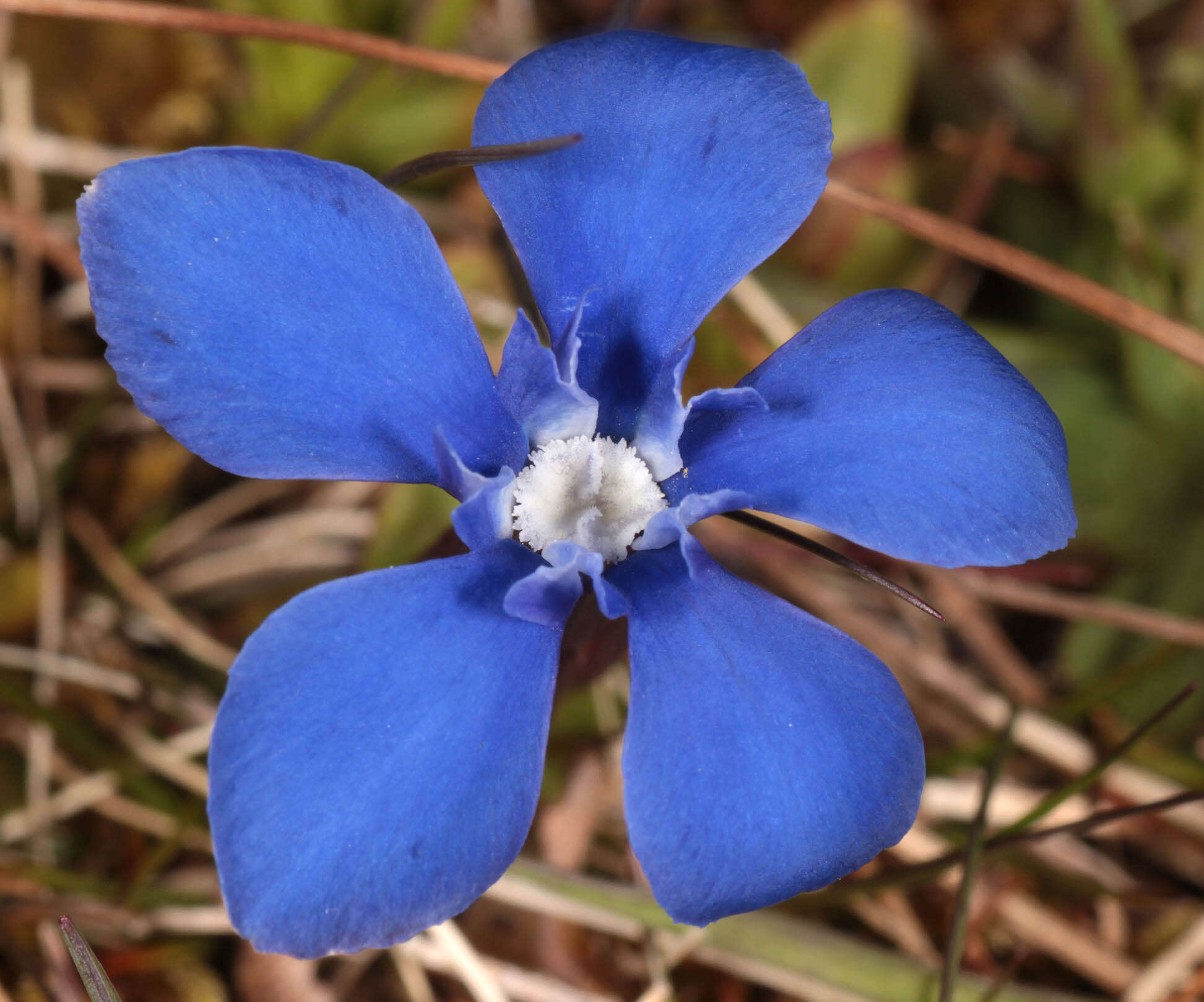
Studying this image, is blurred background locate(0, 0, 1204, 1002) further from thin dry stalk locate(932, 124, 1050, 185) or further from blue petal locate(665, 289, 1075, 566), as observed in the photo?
blue petal locate(665, 289, 1075, 566)

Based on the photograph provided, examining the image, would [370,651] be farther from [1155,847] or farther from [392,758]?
Result: [1155,847]

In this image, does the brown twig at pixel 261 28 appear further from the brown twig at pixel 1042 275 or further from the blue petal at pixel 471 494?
the blue petal at pixel 471 494

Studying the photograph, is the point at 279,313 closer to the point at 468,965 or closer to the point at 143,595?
the point at 468,965

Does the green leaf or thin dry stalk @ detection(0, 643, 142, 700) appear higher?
the green leaf

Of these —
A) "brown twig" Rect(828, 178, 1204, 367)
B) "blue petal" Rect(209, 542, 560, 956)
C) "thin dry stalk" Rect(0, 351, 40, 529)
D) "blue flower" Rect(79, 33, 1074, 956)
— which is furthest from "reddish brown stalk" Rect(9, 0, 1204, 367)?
"blue petal" Rect(209, 542, 560, 956)

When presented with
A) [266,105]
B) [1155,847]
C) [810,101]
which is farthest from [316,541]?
[1155,847]

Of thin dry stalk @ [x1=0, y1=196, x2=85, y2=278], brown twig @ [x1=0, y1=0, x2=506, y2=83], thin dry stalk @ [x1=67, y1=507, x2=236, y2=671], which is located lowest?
thin dry stalk @ [x1=67, y1=507, x2=236, y2=671]
